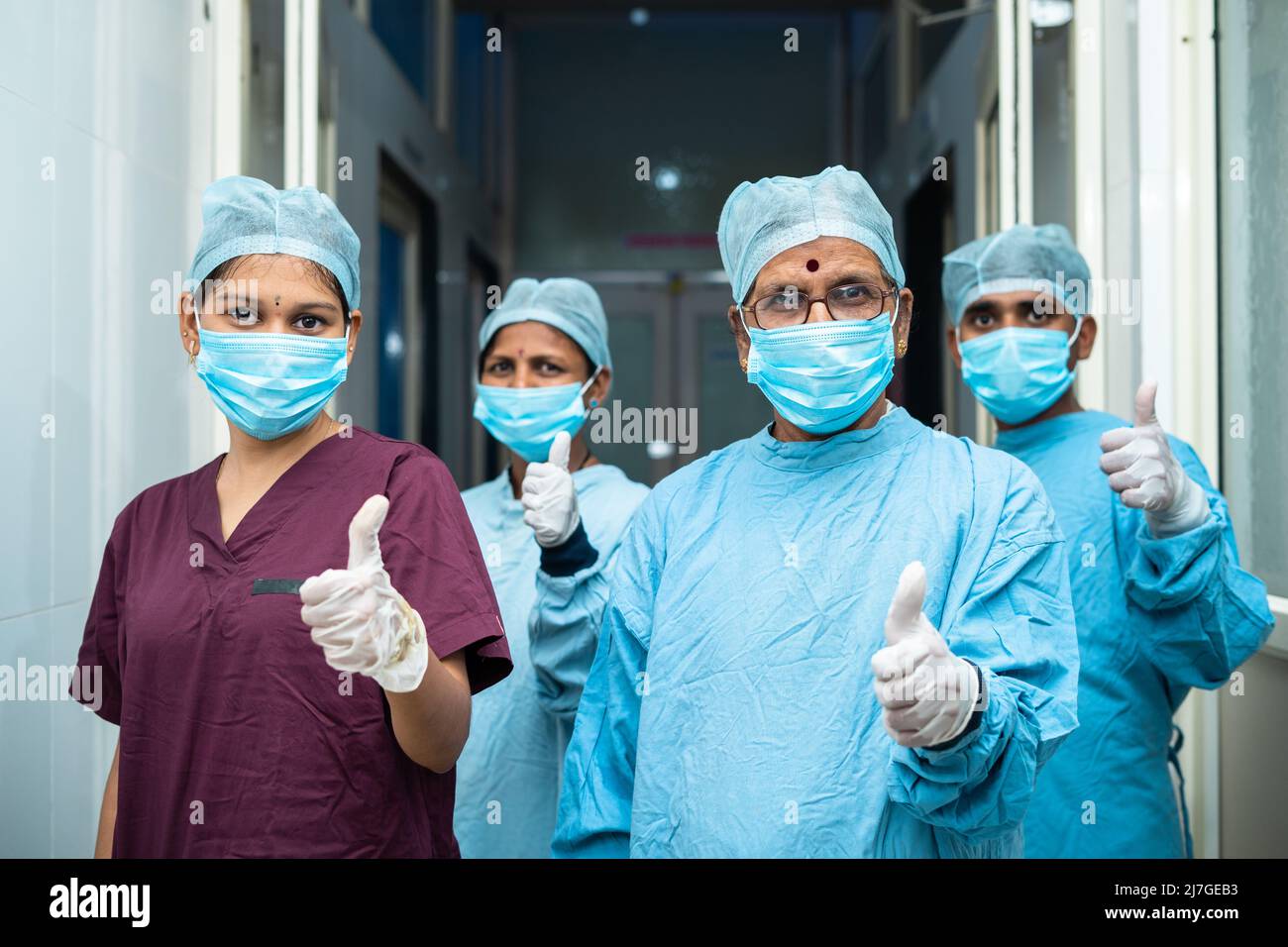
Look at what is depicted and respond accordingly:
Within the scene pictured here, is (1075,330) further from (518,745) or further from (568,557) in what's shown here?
(518,745)

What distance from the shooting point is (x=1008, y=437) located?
5.94 ft

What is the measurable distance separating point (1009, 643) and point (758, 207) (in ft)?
1.89

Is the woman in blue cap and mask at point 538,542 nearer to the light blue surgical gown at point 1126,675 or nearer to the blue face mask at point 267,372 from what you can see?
the blue face mask at point 267,372

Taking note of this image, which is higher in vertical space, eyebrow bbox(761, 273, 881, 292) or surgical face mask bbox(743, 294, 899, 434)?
eyebrow bbox(761, 273, 881, 292)

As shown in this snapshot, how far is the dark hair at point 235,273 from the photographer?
120 centimetres

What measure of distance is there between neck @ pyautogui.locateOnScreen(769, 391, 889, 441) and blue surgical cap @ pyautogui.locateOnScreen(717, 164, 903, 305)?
6.0 inches

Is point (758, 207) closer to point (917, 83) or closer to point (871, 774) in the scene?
point (871, 774)

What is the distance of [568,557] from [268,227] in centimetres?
59

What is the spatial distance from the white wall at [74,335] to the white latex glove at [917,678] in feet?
3.94

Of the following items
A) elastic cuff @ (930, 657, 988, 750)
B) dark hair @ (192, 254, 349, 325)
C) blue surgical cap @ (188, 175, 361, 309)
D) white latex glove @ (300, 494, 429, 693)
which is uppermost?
blue surgical cap @ (188, 175, 361, 309)

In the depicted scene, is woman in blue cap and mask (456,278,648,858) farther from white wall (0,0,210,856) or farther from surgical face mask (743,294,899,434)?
white wall (0,0,210,856)

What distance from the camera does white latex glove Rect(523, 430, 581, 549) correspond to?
4.76 feet

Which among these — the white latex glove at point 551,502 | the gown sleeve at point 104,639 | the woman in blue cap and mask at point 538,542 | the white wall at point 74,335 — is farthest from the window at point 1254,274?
the white wall at point 74,335

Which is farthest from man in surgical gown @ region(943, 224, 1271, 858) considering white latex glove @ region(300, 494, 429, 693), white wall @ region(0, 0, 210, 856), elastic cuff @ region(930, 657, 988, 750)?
white wall @ region(0, 0, 210, 856)
